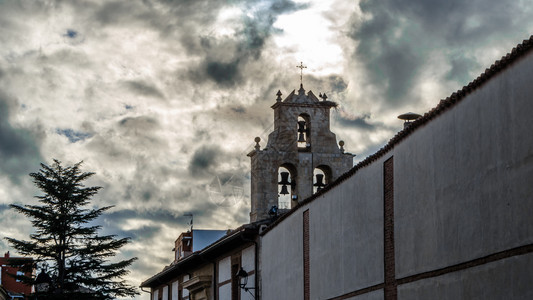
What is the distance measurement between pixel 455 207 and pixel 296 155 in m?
21.2

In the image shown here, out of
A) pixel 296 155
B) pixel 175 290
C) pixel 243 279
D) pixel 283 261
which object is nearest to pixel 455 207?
pixel 283 261

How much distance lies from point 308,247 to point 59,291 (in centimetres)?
1767

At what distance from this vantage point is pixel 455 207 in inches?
474

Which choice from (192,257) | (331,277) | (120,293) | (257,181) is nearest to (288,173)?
(257,181)

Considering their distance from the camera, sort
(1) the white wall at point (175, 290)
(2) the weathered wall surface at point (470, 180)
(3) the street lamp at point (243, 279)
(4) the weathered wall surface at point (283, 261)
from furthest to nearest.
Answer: (1) the white wall at point (175, 290), (3) the street lamp at point (243, 279), (4) the weathered wall surface at point (283, 261), (2) the weathered wall surface at point (470, 180)

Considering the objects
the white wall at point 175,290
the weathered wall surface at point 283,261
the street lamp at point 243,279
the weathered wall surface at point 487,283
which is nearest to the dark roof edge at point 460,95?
the weathered wall surface at point 487,283

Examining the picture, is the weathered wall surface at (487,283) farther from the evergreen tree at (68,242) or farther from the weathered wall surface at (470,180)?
the evergreen tree at (68,242)

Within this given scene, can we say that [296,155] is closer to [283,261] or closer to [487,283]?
[283,261]

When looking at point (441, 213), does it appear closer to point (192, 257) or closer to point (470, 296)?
point (470, 296)

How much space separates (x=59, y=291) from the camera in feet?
115

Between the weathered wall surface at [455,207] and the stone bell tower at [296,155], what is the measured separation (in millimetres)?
14056

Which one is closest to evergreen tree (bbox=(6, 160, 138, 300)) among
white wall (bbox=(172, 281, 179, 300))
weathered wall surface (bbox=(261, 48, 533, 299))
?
white wall (bbox=(172, 281, 179, 300))

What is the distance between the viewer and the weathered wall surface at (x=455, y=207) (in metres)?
10.2

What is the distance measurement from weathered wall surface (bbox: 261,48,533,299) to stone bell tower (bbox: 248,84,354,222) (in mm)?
14056
